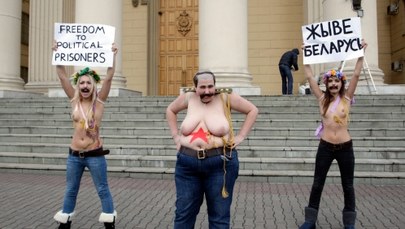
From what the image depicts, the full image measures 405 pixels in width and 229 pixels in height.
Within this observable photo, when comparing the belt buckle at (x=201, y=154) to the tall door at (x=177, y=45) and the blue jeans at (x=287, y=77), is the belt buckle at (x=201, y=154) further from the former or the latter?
the tall door at (x=177, y=45)

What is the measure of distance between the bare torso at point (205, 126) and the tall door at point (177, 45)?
56.3ft

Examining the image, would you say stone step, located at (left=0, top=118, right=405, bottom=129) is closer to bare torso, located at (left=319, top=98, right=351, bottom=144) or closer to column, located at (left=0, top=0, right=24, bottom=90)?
column, located at (left=0, top=0, right=24, bottom=90)

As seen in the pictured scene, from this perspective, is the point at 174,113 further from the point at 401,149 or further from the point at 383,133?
the point at 383,133

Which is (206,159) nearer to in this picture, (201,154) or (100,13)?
(201,154)

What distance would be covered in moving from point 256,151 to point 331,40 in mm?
3771

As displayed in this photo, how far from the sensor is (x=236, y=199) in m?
7.34

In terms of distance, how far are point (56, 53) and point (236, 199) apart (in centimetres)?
346

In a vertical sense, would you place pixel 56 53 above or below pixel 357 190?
above

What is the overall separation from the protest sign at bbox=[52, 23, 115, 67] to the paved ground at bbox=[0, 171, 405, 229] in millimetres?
2103

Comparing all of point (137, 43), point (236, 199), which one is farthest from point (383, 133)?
point (137, 43)

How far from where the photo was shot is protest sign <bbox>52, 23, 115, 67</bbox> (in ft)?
21.5

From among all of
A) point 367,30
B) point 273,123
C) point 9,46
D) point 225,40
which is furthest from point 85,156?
point 9,46

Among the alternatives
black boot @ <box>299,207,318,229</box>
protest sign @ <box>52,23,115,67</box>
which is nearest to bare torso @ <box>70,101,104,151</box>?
protest sign @ <box>52,23,115,67</box>

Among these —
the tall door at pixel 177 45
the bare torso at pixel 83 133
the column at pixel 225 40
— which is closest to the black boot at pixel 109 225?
the bare torso at pixel 83 133
